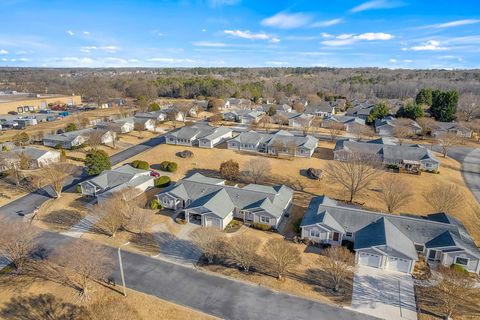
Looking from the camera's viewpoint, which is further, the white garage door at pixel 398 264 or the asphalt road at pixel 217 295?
the white garage door at pixel 398 264

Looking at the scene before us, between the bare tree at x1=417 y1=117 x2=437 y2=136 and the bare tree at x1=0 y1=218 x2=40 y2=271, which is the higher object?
the bare tree at x1=417 y1=117 x2=437 y2=136

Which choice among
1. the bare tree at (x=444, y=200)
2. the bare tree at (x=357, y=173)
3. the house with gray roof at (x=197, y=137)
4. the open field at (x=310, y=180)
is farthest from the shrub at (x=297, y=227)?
the house with gray roof at (x=197, y=137)

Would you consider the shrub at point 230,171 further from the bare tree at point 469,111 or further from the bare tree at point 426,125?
the bare tree at point 469,111

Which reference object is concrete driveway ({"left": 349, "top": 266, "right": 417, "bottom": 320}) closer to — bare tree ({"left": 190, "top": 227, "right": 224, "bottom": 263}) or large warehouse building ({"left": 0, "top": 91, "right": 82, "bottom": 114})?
bare tree ({"left": 190, "top": 227, "right": 224, "bottom": 263})

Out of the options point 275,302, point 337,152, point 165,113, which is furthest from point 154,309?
point 165,113

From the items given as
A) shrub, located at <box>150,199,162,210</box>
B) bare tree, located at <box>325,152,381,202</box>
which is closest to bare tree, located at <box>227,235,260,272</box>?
shrub, located at <box>150,199,162,210</box>

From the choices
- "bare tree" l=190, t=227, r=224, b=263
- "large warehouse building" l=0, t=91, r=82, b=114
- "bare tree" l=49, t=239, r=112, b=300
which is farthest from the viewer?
"large warehouse building" l=0, t=91, r=82, b=114

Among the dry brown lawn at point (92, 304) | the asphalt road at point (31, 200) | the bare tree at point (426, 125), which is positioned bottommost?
the dry brown lawn at point (92, 304)
